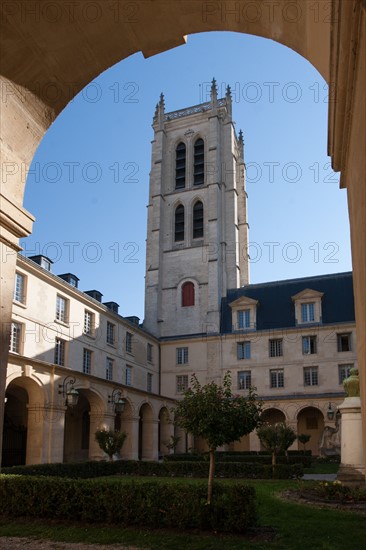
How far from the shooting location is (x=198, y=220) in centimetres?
4797

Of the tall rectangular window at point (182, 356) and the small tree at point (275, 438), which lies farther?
the tall rectangular window at point (182, 356)

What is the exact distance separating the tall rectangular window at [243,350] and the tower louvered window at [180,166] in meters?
17.1

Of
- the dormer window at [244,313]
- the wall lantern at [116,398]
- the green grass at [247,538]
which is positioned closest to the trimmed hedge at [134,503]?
the green grass at [247,538]

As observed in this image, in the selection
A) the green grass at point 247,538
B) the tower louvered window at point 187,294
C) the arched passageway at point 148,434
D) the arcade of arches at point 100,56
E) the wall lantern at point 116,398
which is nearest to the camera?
the arcade of arches at point 100,56

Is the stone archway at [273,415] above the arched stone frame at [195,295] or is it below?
below

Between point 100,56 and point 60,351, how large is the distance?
2497cm

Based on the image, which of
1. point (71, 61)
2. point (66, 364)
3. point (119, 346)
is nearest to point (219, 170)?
point (119, 346)

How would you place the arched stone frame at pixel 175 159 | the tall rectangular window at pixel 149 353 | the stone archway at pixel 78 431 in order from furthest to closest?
the arched stone frame at pixel 175 159 < the tall rectangular window at pixel 149 353 < the stone archway at pixel 78 431

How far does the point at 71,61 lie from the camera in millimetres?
4965

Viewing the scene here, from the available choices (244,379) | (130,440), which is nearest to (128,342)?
(130,440)

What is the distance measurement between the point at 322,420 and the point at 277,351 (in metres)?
5.91

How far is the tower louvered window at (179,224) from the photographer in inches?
1905

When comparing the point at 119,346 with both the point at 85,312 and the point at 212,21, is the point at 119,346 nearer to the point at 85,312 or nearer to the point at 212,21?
the point at 85,312

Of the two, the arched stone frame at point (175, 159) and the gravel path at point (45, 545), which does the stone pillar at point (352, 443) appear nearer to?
the gravel path at point (45, 545)
